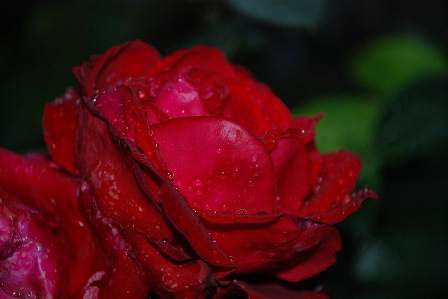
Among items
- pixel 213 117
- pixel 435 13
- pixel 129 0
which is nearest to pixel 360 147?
pixel 213 117

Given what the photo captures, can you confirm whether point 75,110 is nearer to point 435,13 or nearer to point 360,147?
point 360,147

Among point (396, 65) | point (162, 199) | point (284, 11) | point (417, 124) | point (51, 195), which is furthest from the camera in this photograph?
point (396, 65)

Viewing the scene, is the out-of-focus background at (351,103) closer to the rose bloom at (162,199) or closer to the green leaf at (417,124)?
the green leaf at (417,124)

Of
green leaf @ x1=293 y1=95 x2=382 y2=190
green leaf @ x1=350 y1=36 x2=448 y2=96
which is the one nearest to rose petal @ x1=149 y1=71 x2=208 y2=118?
green leaf @ x1=293 y1=95 x2=382 y2=190

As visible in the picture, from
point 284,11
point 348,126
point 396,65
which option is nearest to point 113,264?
point 284,11

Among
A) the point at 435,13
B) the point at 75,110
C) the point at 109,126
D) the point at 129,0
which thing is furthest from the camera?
the point at 435,13

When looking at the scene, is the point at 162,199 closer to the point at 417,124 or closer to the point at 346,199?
the point at 346,199

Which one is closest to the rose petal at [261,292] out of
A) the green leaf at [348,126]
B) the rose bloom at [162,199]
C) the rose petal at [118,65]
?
the rose bloom at [162,199]
